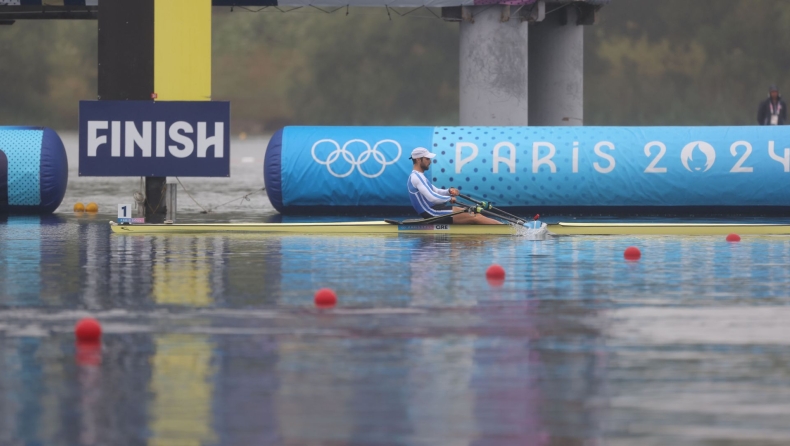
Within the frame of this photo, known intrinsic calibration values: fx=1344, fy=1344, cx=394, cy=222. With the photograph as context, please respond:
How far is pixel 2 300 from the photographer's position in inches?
483

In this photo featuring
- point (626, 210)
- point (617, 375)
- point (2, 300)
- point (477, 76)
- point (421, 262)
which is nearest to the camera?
point (617, 375)

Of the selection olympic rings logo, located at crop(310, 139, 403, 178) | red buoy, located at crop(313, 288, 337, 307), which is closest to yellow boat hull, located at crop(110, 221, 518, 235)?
olympic rings logo, located at crop(310, 139, 403, 178)

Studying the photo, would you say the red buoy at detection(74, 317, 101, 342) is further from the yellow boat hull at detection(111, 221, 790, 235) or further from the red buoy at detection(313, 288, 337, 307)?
the yellow boat hull at detection(111, 221, 790, 235)

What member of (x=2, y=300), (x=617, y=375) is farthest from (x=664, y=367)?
(x=2, y=300)

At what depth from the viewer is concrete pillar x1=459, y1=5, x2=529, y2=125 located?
32.0 meters

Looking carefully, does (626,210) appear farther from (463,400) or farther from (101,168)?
(463,400)

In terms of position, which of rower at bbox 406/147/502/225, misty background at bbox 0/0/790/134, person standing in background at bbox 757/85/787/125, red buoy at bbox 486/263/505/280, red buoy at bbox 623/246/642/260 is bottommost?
red buoy at bbox 486/263/505/280

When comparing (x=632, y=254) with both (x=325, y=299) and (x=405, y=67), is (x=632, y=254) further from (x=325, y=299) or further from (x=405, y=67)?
(x=405, y=67)

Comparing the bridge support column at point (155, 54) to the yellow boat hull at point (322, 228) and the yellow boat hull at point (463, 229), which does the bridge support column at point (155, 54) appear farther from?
the yellow boat hull at point (463, 229)

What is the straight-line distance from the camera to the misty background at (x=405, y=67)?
2908 inches

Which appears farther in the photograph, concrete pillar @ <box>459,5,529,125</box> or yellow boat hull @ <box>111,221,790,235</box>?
concrete pillar @ <box>459,5,529,125</box>

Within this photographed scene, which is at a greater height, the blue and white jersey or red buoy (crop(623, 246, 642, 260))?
the blue and white jersey

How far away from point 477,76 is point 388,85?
44302 millimetres

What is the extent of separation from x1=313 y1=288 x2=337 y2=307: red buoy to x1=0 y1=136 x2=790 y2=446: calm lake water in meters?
0.12
